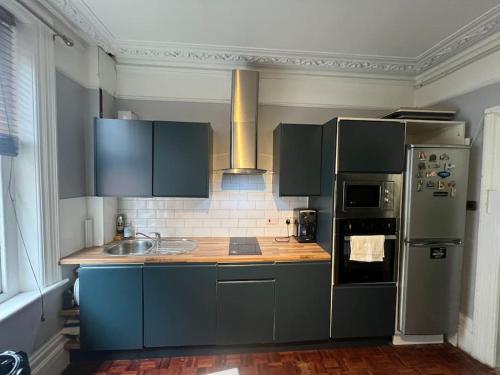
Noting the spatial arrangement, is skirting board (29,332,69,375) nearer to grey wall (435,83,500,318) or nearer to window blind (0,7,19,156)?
window blind (0,7,19,156)

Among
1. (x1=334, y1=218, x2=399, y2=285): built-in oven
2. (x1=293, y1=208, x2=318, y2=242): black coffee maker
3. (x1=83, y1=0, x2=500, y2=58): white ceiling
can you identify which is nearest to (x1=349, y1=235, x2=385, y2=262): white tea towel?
(x1=334, y1=218, x2=399, y2=285): built-in oven

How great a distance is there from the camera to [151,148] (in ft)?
7.00

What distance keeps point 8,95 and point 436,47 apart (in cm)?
330

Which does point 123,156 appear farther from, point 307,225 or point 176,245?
point 307,225

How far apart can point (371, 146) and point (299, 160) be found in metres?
0.61

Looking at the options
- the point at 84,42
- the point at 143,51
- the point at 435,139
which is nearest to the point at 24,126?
the point at 84,42

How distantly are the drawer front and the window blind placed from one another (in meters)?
1.65

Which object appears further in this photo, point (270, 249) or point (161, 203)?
point (161, 203)

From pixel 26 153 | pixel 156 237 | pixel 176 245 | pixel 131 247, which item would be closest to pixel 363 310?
pixel 176 245

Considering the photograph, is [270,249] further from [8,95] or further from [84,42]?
[84,42]

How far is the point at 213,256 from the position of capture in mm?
→ 1982

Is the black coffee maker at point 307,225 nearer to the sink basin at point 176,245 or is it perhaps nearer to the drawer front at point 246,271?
the drawer front at point 246,271

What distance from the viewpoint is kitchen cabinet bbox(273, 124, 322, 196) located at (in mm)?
2217

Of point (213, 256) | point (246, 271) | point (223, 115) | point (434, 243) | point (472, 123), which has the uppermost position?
point (223, 115)
